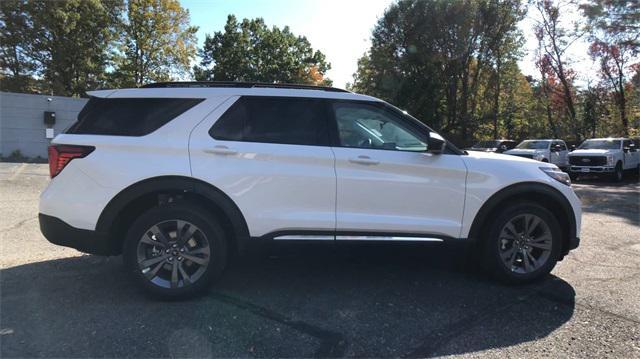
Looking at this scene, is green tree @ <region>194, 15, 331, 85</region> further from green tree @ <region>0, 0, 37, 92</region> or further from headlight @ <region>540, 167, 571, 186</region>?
headlight @ <region>540, 167, 571, 186</region>

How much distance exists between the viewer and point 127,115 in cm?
424

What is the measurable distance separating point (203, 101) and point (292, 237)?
1.48 meters

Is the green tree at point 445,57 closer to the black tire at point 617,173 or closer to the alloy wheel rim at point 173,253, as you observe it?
the black tire at point 617,173

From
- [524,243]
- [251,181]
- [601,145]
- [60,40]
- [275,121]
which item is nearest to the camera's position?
[251,181]

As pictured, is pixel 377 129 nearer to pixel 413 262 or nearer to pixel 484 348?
pixel 413 262

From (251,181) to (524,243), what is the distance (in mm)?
2745

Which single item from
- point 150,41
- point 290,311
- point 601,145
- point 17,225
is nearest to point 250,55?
point 150,41

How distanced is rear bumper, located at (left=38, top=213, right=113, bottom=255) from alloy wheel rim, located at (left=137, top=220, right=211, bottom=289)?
356 mm

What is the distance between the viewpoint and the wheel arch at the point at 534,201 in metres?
4.49

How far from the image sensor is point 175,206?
412cm

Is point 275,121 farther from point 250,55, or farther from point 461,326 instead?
point 250,55

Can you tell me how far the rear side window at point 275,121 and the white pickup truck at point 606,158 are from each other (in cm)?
1791

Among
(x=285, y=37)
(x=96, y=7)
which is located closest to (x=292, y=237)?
(x=96, y=7)

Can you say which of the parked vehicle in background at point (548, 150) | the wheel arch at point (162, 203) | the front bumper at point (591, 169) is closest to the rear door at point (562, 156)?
the parked vehicle in background at point (548, 150)
